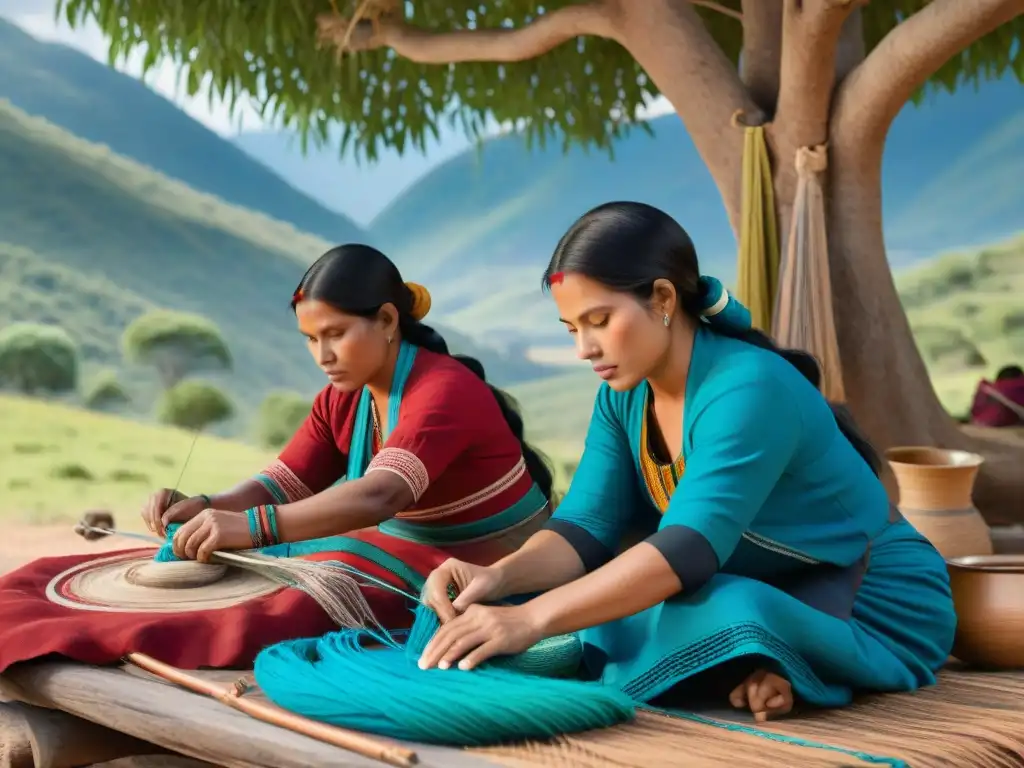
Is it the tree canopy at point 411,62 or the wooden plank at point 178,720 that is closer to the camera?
the wooden plank at point 178,720

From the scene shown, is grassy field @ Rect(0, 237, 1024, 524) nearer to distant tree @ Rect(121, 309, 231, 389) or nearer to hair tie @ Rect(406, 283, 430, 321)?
distant tree @ Rect(121, 309, 231, 389)

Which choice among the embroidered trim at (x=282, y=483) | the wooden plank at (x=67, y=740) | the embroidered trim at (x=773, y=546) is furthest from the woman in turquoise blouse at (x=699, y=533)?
the embroidered trim at (x=282, y=483)

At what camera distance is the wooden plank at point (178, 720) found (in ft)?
6.84

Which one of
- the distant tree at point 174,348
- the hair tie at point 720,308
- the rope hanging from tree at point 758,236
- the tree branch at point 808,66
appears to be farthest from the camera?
the distant tree at point 174,348

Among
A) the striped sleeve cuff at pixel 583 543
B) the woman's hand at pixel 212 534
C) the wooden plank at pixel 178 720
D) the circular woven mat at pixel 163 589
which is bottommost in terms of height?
the wooden plank at pixel 178 720

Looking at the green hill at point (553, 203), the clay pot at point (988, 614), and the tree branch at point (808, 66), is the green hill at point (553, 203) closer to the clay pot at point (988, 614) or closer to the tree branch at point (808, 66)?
the tree branch at point (808, 66)

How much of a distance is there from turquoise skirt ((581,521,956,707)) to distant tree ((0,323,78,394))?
11.0 metres

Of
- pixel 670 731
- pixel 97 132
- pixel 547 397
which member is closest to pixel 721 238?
pixel 547 397

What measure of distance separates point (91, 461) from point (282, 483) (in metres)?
9.47

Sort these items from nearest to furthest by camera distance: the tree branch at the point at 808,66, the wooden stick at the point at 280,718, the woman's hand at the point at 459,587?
1. the wooden stick at the point at 280,718
2. the woman's hand at the point at 459,587
3. the tree branch at the point at 808,66

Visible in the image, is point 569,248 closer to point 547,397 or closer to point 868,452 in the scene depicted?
point 868,452

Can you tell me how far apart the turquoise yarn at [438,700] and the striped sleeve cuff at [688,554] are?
9.5 inches

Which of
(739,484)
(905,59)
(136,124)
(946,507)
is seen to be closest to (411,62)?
(905,59)

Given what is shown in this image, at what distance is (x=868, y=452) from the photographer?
104 inches
